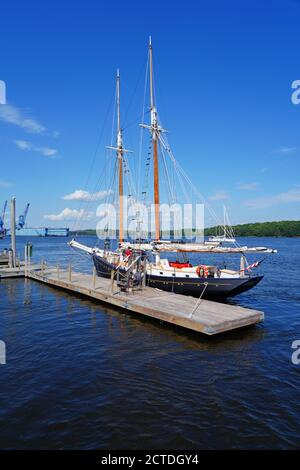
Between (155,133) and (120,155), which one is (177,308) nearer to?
(155,133)

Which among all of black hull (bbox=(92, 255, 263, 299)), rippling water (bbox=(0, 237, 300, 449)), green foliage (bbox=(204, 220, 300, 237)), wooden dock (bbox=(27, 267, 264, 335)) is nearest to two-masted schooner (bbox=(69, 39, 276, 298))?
black hull (bbox=(92, 255, 263, 299))

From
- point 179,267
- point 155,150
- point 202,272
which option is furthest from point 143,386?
point 155,150

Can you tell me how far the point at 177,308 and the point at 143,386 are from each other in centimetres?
703

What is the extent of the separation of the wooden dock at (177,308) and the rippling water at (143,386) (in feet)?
2.16

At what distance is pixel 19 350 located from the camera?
43.1 feet

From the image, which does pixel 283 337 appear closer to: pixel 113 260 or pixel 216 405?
pixel 216 405

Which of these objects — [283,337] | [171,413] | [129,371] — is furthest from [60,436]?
[283,337]

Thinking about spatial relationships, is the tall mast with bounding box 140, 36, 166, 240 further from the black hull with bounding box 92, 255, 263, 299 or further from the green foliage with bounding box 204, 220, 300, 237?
the green foliage with bounding box 204, 220, 300, 237

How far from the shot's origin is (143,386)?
10.1 m

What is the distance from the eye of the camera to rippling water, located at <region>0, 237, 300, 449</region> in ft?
25.3

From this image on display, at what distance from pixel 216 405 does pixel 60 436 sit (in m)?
4.30

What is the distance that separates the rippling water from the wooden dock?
2.16 ft

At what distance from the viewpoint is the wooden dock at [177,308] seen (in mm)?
14578
